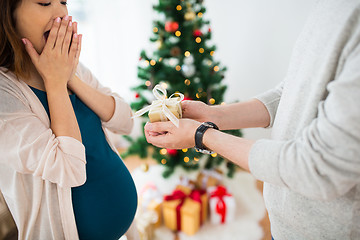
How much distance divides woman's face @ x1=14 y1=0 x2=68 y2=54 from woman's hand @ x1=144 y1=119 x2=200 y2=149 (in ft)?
1.70

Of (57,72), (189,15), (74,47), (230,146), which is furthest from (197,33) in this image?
(230,146)

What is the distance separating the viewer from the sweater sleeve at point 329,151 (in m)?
0.52

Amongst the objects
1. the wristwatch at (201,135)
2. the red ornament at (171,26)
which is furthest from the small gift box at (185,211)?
the red ornament at (171,26)

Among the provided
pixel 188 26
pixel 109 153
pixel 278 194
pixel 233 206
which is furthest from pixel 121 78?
pixel 278 194

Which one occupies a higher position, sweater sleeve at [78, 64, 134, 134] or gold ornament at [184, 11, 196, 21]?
gold ornament at [184, 11, 196, 21]

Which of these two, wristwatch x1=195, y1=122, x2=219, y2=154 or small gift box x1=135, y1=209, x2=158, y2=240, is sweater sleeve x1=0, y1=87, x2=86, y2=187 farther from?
small gift box x1=135, y1=209, x2=158, y2=240

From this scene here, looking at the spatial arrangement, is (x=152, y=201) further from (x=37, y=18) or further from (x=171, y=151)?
(x=37, y=18)

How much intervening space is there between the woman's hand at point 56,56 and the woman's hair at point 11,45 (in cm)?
3

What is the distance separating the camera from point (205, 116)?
3.55 ft

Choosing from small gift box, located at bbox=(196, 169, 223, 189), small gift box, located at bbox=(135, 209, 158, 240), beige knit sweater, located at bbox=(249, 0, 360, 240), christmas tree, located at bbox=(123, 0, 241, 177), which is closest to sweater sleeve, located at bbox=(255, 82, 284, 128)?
beige knit sweater, located at bbox=(249, 0, 360, 240)

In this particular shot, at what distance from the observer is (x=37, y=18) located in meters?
0.85

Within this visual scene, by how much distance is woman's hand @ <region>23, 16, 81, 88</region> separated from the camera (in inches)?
34.9

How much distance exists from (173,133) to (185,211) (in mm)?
1350

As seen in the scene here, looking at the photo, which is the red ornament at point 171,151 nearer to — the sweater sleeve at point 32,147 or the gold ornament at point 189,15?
the gold ornament at point 189,15
